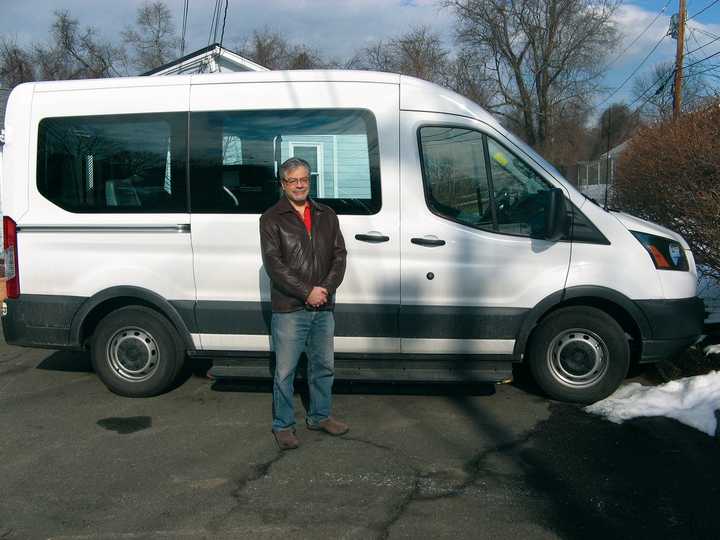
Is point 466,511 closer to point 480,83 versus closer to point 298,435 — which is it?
point 298,435

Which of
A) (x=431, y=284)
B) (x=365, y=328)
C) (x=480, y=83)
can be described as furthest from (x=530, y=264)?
(x=480, y=83)

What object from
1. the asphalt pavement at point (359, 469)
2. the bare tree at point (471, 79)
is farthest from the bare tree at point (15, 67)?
the asphalt pavement at point (359, 469)

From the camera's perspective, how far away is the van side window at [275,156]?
508 cm

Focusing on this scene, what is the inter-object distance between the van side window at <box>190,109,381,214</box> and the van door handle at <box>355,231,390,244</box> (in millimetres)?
176

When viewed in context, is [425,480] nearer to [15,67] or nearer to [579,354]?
[579,354]

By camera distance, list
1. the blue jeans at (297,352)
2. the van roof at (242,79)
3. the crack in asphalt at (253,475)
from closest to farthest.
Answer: the crack in asphalt at (253,475)
the blue jeans at (297,352)
the van roof at (242,79)

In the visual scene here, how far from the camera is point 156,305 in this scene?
534 centimetres

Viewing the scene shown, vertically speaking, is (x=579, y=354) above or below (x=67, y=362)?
above

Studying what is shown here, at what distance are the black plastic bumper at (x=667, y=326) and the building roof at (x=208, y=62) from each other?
1094 centimetres

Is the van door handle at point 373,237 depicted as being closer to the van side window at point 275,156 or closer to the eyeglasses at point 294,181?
the van side window at point 275,156

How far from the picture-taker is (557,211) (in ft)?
15.9

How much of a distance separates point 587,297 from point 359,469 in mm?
2196

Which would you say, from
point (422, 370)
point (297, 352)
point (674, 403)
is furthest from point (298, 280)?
point (674, 403)

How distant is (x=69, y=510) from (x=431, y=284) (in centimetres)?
281
